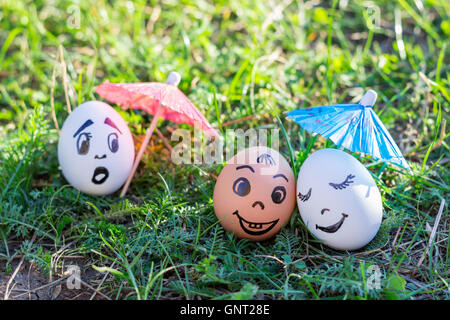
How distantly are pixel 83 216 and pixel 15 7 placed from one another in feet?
7.40

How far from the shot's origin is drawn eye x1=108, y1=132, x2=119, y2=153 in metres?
2.46

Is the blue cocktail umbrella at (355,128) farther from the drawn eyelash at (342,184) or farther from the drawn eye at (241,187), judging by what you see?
the drawn eye at (241,187)

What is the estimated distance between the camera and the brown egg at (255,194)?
2172mm

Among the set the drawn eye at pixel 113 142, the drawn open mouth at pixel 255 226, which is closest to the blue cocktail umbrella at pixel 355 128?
the drawn open mouth at pixel 255 226

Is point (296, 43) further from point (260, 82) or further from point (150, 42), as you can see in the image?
point (150, 42)

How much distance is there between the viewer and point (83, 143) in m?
2.43

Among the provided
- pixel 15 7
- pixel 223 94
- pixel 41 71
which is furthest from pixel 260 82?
pixel 15 7

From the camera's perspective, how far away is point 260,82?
10.7 ft

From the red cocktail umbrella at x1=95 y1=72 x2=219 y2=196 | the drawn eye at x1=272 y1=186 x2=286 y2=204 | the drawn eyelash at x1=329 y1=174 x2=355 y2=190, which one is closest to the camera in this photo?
the drawn eyelash at x1=329 y1=174 x2=355 y2=190

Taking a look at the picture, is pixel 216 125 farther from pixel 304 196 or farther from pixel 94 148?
pixel 304 196

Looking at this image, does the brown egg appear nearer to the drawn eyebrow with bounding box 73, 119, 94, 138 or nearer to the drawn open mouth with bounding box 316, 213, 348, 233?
the drawn open mouth with bounding box 316, 213, 348, 233

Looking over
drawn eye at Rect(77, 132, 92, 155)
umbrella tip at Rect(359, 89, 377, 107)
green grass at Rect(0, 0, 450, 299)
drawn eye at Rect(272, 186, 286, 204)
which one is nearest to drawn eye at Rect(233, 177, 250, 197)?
drawn eye at Rect(272, 186, 286, 204)

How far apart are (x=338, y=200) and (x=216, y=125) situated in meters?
1.12

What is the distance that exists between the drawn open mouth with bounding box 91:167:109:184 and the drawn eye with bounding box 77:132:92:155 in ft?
0.38
